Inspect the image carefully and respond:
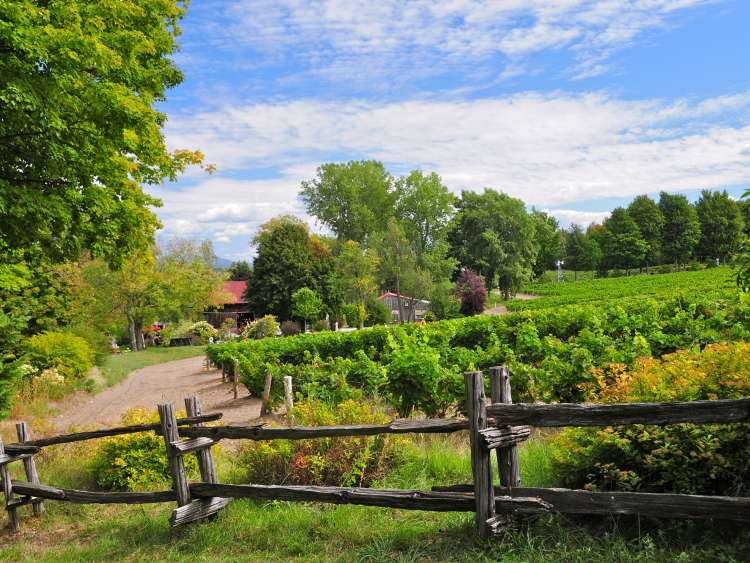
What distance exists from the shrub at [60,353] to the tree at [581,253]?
94062 millimetres

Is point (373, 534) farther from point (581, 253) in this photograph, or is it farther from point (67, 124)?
point (581, 253)

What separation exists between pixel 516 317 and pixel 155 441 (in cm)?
1248

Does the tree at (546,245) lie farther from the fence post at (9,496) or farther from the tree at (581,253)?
the fence post at (9,496)

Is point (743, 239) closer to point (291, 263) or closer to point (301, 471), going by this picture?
point (301, 471)

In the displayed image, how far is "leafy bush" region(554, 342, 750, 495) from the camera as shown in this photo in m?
4.57

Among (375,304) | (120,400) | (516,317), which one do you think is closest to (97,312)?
(120,400)

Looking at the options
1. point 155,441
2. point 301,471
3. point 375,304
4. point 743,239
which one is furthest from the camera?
point 375,304

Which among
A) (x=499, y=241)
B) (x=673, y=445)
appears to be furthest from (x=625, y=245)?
(x=673, y=445)

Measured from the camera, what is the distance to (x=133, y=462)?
7.98 metres

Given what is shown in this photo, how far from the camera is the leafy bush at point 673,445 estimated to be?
4574mm

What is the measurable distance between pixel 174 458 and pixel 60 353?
16.7 meters

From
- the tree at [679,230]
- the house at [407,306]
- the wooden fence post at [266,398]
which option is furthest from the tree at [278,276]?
the tree at [679,230]

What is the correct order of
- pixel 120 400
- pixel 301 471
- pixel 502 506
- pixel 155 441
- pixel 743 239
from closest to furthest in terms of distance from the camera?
1. pixel 502 506
2. pixel 743 239
3. pixel 301 471
4. pixel 155 441
5. pixel 120 400

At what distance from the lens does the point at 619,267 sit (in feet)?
307
